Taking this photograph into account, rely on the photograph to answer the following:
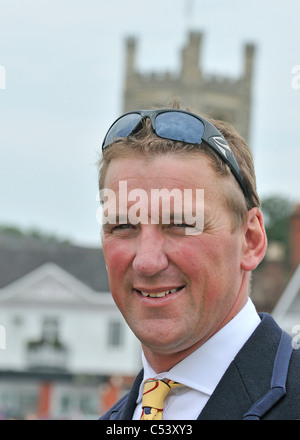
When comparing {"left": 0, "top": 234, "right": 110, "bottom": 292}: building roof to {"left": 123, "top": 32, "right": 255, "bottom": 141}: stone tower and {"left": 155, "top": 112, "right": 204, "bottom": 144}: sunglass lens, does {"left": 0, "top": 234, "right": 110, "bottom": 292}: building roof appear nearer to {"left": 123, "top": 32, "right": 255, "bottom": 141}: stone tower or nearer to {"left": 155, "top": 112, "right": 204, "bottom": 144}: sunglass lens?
{"left": 123, "top": 32, "right": 255, "bottom": 141}: stone tower

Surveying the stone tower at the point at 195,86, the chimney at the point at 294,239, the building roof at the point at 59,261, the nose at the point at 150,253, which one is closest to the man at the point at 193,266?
the nose at the point at 150,253

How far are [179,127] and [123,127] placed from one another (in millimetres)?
163

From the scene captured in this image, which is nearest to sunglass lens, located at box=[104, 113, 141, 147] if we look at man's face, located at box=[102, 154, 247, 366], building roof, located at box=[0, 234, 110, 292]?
man's face, located at box=[102, 154, 247, 366]

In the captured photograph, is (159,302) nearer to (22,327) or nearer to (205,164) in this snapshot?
(205,164)

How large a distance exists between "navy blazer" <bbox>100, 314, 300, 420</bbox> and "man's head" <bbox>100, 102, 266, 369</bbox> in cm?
10

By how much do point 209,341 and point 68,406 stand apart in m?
36.1

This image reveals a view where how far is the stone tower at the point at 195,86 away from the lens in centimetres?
6359

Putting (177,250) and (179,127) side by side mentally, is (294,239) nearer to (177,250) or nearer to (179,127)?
(179,127)

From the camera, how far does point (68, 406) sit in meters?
37.5

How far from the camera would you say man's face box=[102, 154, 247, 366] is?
2.11 metres

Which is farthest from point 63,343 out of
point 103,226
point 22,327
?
point 103,226

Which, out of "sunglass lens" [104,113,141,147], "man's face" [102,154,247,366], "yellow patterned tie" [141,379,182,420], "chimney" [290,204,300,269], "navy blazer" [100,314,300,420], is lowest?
"chimney" [290,204,300,269]

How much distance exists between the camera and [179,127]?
7.30 feet
